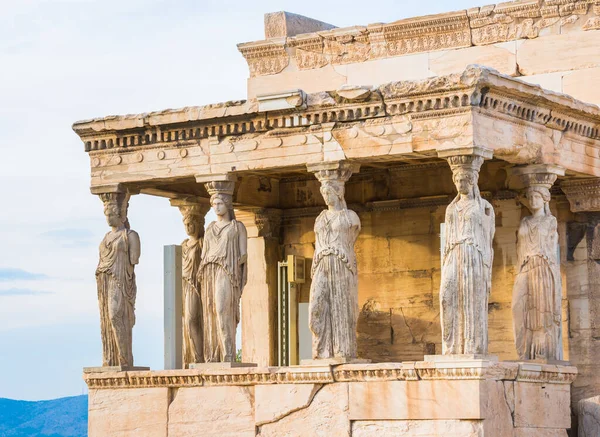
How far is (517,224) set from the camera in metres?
18.9

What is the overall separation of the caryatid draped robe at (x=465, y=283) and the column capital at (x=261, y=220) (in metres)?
4.21

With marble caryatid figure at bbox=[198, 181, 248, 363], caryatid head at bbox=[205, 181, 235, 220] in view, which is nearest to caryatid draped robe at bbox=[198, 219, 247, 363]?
marble caryatid figure at bbox=[198, 181, 248, 363]

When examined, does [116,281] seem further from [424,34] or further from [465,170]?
[424,34]

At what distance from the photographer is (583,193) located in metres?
18.5

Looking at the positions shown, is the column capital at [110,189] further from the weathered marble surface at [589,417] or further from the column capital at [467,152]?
the weathered marble surface at [589,417]

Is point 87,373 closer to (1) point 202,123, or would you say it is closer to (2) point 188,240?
(2) point 188,240

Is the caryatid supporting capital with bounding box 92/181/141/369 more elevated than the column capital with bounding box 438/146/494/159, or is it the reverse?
the column capital with bounding box 438/146/494/159

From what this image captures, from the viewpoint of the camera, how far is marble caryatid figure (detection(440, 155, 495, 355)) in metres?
16.3

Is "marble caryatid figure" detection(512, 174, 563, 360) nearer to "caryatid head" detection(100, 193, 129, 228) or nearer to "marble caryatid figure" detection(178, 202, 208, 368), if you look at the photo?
"marble caryatid figure" detection(178, 202, 208, 368)

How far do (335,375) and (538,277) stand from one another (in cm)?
229

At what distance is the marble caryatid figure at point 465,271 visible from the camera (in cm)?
1627

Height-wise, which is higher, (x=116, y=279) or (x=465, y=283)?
(x=116, y=279)

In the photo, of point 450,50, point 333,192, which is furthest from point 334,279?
point 450,50

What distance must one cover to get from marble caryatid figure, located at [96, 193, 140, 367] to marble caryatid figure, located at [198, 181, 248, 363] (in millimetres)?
995
